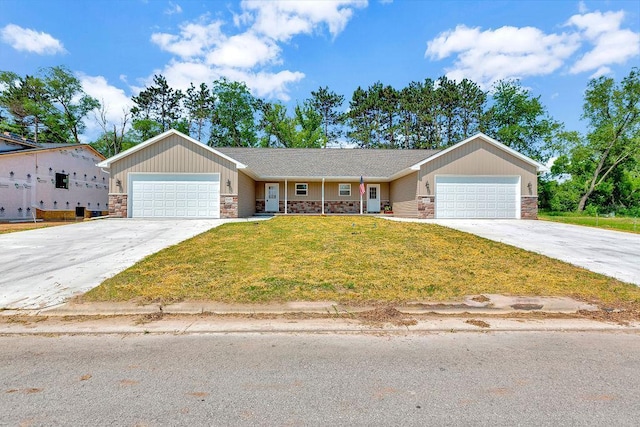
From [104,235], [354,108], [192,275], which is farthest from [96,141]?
[192,275]

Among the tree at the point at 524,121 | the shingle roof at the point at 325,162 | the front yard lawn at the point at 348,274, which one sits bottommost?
the front yard lawn at the point at 348,274

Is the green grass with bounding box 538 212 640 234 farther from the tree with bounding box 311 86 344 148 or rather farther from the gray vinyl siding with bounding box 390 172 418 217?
the tree with bounding box 311 86 344 148

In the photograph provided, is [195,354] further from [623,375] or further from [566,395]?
[623,375]

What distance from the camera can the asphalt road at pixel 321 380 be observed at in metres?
2.28

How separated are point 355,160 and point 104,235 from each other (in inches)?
672

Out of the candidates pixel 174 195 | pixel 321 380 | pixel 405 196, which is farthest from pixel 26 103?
pixel 321 380

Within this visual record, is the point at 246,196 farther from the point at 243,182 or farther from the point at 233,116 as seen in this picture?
the point at 233,116

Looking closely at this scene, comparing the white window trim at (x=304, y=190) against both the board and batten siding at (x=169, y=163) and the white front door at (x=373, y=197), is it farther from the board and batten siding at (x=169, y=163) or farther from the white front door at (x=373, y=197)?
the board and batten siding at (x=169, y=163)

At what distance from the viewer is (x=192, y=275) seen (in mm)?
5980

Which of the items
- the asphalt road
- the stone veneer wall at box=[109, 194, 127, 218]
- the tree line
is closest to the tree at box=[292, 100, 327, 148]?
the tree line

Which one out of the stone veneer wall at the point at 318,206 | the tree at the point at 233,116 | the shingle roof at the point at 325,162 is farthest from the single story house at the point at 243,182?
the tree at the point at 233,116

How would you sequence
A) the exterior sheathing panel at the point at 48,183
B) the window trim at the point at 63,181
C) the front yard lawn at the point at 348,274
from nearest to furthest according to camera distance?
the front yard lawn at the point at 348,274, the exterior sheathing panel at the point at 48,183, the window trim at the point at 63,181

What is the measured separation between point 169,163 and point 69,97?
32333mm

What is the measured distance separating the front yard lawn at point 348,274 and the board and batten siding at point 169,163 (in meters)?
8.26
